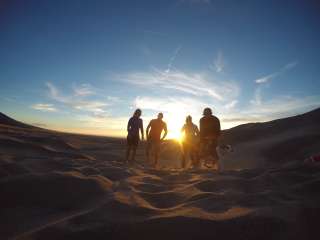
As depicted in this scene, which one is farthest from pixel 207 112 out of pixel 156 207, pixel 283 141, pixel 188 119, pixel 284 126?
pixel 284 126

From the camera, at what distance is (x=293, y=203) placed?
2572mm

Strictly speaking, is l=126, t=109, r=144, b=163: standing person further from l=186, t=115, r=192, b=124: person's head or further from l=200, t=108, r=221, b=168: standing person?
l=200, t=108, r=221, b=168: standing person

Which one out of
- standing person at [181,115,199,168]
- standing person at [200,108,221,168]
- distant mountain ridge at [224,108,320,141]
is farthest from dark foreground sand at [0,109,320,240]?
distant mountain ridge at [224,108,320,141]

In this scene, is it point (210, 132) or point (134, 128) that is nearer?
point (210, 132)

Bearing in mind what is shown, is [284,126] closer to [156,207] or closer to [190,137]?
[190,137]

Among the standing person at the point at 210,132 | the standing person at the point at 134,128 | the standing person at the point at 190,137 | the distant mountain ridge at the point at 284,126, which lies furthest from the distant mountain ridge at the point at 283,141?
the standing person at the point at 134,128

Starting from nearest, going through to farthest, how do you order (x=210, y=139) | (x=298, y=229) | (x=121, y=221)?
1. (x=298, y=229)
2. (x=121, y=221)
3. (x=210, y=139)

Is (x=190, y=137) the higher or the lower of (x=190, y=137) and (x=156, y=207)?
the higher

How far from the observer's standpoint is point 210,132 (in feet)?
26.8

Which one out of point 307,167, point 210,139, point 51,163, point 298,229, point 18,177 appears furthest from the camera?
point 210,139

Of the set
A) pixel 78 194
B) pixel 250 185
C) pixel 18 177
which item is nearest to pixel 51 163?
pixel 18 177

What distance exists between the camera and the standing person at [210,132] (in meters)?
8.15

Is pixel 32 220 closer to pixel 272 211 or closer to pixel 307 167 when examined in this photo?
pixel 272 211

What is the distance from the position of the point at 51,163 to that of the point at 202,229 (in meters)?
3.68
